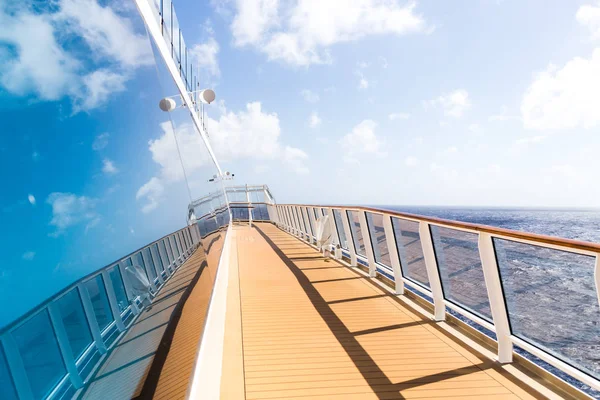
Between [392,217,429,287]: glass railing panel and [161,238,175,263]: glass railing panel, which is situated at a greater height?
[161,238,175,263]: glass railing panel

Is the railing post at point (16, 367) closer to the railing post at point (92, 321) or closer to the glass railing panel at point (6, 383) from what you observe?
the glass railing panel at point (6, 383)

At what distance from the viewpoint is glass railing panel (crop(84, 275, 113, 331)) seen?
0.62 metres

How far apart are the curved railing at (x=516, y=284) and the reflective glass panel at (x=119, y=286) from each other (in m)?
2.45

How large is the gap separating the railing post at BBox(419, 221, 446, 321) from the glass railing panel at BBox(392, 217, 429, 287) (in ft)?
0.53

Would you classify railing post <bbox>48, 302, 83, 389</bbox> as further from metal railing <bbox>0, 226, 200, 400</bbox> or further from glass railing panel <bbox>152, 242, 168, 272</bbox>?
glass railing panel <bbox>152, 242, 168, 272</bbox>

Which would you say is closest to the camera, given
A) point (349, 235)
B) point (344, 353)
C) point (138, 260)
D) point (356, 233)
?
point (138, 260)

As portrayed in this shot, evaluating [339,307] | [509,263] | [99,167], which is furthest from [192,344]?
[339,307]

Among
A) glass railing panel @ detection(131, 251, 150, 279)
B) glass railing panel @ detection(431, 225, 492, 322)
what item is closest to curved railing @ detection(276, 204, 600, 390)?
glass railing panel @ detection(431, 225, 492, 322)

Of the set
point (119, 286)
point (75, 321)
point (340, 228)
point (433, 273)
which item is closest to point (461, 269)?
point (433, 273)

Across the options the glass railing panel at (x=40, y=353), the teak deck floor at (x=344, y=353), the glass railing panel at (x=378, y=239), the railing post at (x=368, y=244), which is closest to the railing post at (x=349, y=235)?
the railing post at (x=368, y=244)

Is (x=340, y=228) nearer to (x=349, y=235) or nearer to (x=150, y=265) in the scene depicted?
(x=349, y=235)

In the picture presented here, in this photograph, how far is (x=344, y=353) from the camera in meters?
3.35

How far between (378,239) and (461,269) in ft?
7.74

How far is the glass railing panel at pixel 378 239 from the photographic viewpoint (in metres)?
5.96
